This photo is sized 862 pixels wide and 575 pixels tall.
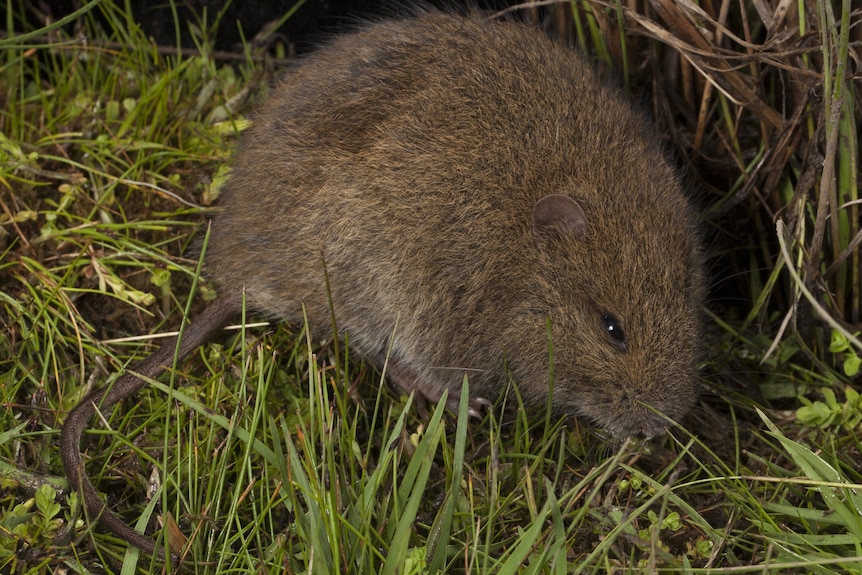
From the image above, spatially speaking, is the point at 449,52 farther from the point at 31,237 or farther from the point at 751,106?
the point at 31,237

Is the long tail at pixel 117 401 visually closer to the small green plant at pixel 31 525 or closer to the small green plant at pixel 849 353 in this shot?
the small green plant at pixel 31 525

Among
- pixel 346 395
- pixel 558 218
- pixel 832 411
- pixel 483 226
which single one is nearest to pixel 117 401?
pixel 346 395

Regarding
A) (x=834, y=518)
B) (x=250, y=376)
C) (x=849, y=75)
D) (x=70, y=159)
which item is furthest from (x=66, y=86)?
(x=834, y=518)

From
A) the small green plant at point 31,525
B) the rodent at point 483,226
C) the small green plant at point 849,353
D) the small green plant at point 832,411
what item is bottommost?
the small green plant at point 832,411

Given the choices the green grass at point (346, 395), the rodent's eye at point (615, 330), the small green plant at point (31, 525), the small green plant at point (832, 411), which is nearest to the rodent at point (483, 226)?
the rodent's eye at point (615, 330)

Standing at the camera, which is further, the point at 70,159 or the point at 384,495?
the point at 70,159
